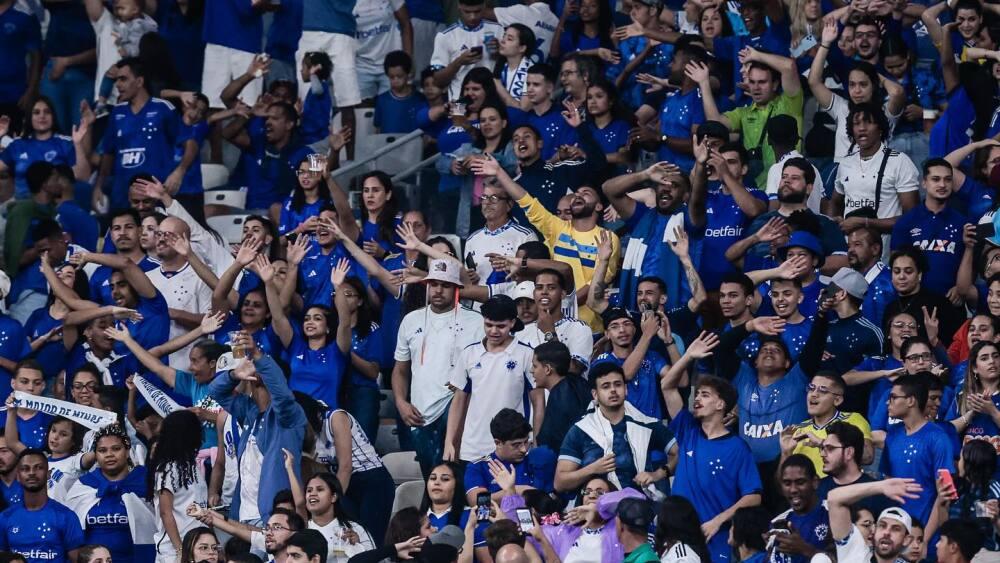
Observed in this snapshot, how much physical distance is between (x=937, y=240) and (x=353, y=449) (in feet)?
13.7

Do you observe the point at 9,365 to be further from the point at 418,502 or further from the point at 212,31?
the point at 212,31

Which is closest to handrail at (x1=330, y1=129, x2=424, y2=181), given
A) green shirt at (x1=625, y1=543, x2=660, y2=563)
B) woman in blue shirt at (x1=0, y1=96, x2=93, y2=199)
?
woman in blue shirt at (x1=0, y1=96, x2=93, y2=199)

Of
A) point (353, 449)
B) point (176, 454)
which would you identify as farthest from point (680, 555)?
point (176, 454)

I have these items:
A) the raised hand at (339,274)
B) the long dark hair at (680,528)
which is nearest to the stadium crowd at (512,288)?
the long dark hair at (680,528)

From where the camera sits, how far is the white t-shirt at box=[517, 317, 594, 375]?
13.9 metres

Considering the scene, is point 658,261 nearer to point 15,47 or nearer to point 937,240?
point 937,240

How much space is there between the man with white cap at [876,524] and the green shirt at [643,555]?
0.93 metres

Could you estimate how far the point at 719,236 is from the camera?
15.0m

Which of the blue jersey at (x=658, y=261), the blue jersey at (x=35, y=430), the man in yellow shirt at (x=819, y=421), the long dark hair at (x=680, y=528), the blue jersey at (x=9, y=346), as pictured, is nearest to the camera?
the long dark hair at (x=680, y=528)

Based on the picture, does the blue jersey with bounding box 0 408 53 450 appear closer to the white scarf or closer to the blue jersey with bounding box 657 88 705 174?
the white scarf

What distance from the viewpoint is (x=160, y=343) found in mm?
15320

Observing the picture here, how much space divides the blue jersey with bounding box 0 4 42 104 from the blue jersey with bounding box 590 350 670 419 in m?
7.65

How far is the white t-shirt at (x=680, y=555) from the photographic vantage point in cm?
1150

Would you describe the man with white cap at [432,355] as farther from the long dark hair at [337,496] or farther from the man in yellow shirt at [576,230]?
the long dark hair at [337,496]
